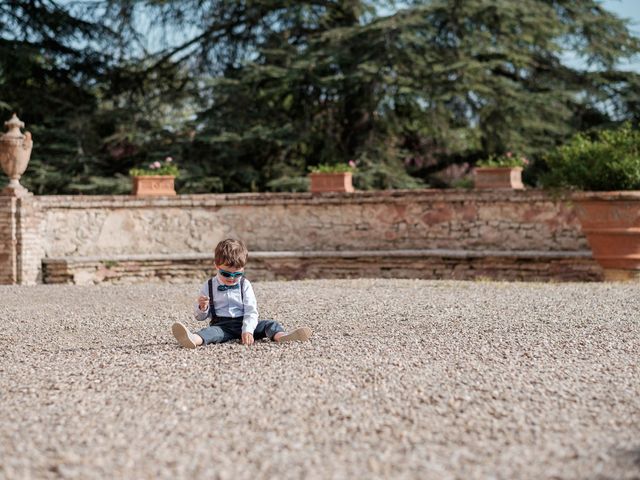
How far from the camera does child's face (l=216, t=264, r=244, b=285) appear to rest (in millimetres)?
5277

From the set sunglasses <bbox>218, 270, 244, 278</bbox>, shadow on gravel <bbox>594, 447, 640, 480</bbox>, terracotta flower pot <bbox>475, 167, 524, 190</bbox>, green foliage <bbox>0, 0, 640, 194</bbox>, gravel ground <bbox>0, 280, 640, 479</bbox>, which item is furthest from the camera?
green foliage <bbox>0, 0, 640, 194</bbox>

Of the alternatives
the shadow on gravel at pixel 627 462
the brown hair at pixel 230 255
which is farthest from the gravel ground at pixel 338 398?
the brown hair at pixel 230 255

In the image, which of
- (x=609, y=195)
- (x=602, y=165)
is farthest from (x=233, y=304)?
(x=602, y=165)

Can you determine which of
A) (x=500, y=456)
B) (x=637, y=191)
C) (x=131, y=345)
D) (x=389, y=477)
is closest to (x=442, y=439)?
(x=500, y=456)

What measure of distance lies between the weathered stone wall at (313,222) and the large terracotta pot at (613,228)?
1481mm

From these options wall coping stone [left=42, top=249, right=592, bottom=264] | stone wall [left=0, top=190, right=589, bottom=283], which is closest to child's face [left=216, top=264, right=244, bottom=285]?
wall coping stone [left=42, top=249, right=592, bottom=264]

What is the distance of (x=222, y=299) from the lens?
5422 millimetres

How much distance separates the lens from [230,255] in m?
5.21

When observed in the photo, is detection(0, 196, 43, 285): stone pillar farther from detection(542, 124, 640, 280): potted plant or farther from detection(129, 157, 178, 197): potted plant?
detection(542, 124, 640, 280): potted plant

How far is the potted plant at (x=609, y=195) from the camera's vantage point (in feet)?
32.9

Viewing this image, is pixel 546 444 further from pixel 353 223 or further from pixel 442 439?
pixel 353 223

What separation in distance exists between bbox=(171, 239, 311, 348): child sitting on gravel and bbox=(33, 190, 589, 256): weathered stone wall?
715 cm

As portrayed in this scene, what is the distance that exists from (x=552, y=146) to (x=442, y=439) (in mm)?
13556

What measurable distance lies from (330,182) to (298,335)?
764 centimetres
